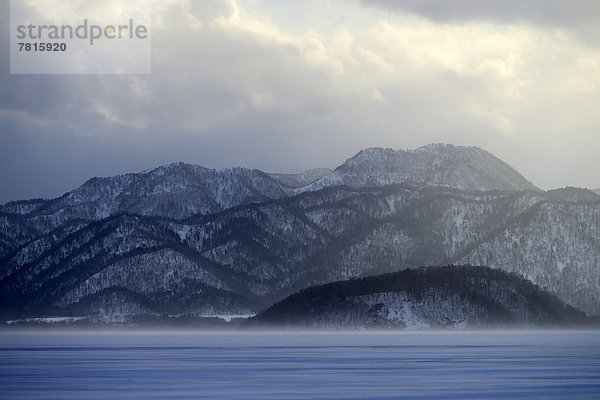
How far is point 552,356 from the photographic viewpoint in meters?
157

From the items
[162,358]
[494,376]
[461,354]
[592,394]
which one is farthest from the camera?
[461,354]

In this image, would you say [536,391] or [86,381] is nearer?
[536,391]

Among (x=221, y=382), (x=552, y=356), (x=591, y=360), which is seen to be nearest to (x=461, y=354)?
(x=552, y=356)

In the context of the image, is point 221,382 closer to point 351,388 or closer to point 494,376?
point 351,388

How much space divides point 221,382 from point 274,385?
7.03 metres

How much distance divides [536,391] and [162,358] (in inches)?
2955

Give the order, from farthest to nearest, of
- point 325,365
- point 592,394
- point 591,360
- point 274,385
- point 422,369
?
1. point 591,360
2. point 325,365
3. point 422,369
4. point 274,385
5. point 592,394

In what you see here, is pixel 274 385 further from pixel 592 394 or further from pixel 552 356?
pixel 552 356

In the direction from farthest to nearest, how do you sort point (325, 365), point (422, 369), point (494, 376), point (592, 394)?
point (325, 365)
point (422, 369)
point (494, 376)
point (592, 394)

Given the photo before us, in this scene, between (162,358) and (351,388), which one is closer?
(351,388)

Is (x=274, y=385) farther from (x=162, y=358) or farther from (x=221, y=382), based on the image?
(x=162, y=358)

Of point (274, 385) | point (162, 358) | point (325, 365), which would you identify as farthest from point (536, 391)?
point (162, 358)

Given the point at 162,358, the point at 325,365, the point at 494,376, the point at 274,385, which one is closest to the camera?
the point at 274,385

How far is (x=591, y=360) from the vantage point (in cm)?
14100
